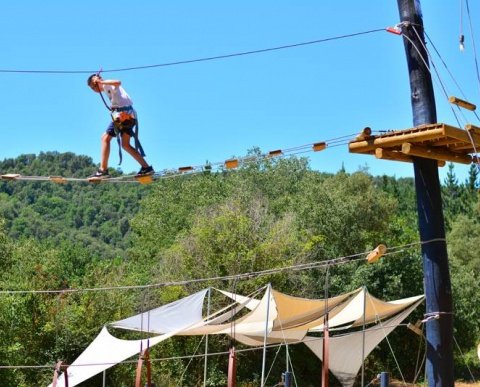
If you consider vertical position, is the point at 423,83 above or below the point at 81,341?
above

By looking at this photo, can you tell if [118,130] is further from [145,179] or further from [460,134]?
[460,134]

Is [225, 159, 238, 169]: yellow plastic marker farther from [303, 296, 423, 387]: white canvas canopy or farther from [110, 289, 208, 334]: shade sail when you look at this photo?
[303, 296, 423, 387]: white canvas canopy

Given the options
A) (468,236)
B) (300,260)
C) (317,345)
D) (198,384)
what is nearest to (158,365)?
(198,384)

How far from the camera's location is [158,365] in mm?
Result: 17469

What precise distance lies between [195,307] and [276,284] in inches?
333

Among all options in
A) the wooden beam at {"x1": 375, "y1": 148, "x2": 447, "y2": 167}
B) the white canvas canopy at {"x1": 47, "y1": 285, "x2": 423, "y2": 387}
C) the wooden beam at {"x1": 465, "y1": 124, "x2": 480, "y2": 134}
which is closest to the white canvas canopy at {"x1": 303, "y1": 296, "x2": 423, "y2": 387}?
the white canvas canopy at {"x1": 47, "y1": 285, "x2": 423, "y2": 387}

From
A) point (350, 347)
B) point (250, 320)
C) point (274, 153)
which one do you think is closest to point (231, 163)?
point (274, 153)

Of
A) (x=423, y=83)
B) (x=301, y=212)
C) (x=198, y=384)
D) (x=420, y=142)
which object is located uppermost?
(x=301, y=212)

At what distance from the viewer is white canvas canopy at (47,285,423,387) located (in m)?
9.95

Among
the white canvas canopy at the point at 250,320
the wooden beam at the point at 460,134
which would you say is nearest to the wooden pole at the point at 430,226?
the wooden beam at the point at 460,134

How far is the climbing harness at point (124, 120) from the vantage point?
261 inches

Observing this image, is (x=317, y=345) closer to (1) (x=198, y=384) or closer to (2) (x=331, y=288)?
(1) (x=198, y=384)

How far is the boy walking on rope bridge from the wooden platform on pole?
1.87 metres

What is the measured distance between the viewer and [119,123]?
6652mm
